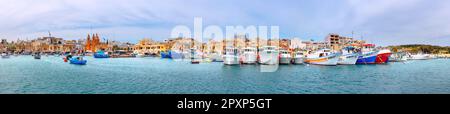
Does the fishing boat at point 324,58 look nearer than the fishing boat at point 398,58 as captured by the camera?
Yes

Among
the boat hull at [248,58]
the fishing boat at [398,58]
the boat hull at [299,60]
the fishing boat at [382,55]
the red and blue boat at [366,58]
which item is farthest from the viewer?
the fishing boat at [398,58]

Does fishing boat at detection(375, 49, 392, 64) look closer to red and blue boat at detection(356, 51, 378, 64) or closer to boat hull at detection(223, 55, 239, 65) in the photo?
red and blue boat at detection(356, 51, 378, 64)

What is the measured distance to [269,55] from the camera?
16.7 meters

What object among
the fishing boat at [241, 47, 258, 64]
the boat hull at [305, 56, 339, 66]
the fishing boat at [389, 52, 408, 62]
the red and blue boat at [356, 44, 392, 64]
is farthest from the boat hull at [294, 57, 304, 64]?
the fishing boat at [389, 52, 408, 62]

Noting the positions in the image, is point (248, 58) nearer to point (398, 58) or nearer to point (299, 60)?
point (299, 60)

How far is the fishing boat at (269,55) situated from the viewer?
16.5 metres

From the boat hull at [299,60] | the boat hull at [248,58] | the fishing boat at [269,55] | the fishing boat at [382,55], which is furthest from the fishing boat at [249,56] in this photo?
the fishing boat at [382,55]

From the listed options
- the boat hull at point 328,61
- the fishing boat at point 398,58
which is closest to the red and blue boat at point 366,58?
the boat hull at point 328,61

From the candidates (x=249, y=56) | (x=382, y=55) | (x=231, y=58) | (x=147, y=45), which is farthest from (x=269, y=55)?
(x=147, y=45)

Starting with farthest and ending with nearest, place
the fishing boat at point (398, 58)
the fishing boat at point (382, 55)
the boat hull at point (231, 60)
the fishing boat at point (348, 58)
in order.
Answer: the fishing boat at point (398, 58) < the fishing boat at point (382, 55) < the fishing boat at point (348, 58) < the boat hull at point (231, 60)

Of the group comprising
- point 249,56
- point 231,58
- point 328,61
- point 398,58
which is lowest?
point 398,58

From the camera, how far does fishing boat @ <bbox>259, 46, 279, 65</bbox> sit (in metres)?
16.5

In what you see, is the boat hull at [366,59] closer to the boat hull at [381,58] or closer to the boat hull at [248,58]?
the boat hull at [381,58]
